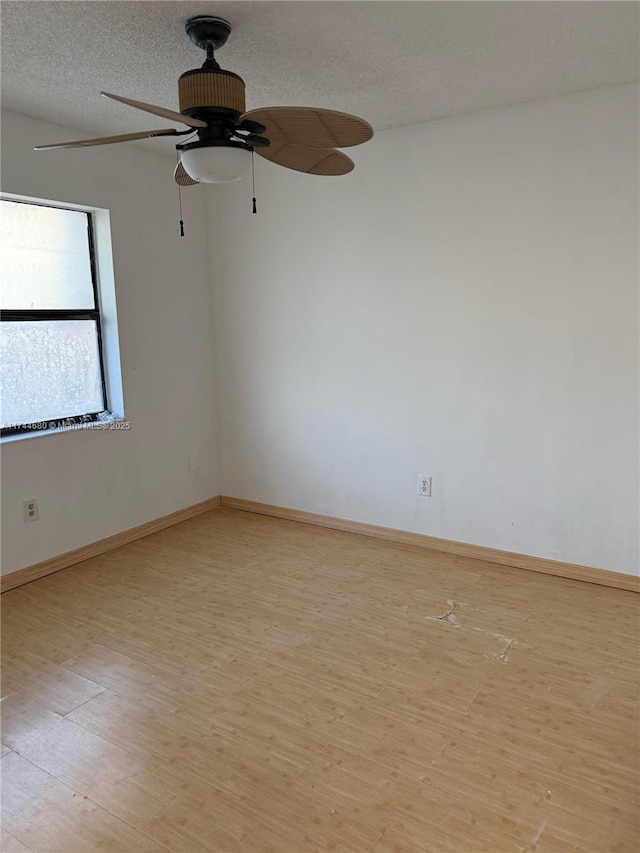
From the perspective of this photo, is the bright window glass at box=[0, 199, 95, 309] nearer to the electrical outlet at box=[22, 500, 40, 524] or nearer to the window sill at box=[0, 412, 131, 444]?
the window sill at box=[0, 412, 131, 444]

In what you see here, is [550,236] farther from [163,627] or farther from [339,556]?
[163,627]

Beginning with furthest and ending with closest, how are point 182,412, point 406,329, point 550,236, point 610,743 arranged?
1. point 182,412
2. point 406,329
3. point 550,236
4. point 610,743

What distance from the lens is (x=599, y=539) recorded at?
3090 millimetres

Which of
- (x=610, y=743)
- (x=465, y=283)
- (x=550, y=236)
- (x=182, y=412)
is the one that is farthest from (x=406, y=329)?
(x=610, y=743)

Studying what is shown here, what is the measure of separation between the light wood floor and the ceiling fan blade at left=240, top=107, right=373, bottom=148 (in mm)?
1941

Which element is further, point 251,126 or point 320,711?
point 320,711

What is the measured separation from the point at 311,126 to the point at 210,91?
1.21ft

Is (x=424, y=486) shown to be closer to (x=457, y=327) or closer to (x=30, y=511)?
(x=457, y=327)

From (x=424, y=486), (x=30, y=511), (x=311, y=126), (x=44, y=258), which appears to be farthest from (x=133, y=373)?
(x=311, y=126)

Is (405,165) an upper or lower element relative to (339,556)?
upper

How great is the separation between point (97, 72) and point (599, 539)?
318cm

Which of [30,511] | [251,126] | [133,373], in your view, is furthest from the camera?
[133,373]

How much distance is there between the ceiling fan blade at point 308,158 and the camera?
2078mm

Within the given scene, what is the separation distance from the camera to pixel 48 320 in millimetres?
3363
